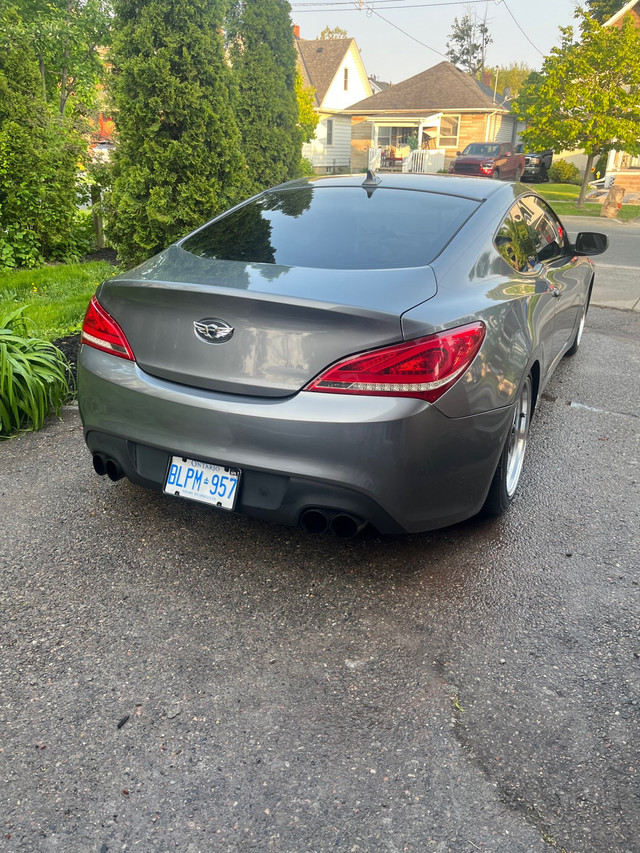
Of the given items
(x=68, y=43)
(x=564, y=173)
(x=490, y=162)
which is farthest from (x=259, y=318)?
(x=564, y=173)

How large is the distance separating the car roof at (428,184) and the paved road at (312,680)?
1.64 meters

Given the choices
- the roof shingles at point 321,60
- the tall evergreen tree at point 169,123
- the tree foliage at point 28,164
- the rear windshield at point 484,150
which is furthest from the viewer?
the roof shingles at point 321,60

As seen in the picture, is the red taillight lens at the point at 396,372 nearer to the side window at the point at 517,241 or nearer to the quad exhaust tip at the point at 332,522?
the quad exhaust tip at the point at 332,522

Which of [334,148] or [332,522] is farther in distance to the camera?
[334,148]

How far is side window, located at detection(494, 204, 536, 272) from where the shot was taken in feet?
11.2

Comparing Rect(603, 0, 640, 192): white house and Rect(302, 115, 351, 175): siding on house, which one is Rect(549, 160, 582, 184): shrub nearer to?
Rect(603, 0, 640, 192): white house

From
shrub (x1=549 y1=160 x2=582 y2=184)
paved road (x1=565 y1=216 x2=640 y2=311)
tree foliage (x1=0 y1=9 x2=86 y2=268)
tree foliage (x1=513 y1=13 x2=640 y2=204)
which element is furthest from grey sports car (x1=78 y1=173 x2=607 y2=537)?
shrub (x1=549 y1=160 x2=582 y2=184)

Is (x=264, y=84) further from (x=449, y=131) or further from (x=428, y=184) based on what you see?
(x=449, y=131)

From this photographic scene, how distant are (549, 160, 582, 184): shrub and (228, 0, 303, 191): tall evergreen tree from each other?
25413 millimetres

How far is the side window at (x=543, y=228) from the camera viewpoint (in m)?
4.09

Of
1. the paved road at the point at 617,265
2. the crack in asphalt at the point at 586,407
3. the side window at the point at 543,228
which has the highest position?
the side window at the point at 543,228

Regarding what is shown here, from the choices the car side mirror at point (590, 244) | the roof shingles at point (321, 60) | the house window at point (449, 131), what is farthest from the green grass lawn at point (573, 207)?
the roof shingles at point (321, 60)

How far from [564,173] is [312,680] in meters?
36.2

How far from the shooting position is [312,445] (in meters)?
2.47
